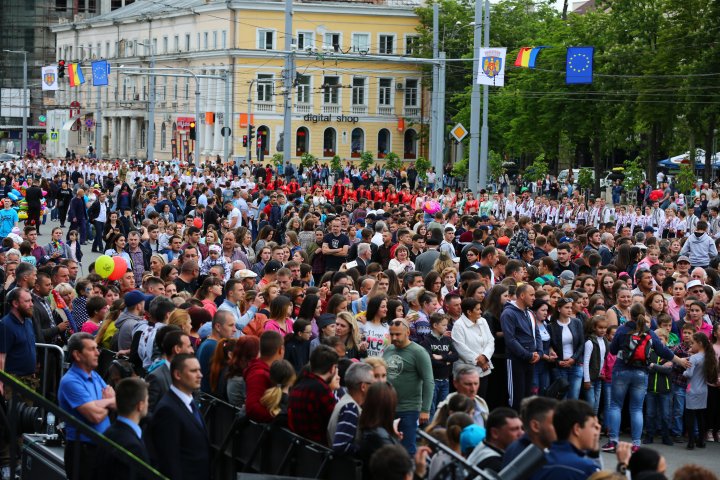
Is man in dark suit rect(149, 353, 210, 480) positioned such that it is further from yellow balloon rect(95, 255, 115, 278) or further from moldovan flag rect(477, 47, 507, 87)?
moldovan flag rect(477, 47, 507, 87)

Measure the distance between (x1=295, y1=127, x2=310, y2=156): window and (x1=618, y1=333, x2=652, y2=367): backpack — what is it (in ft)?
273

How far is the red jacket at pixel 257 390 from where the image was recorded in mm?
10305

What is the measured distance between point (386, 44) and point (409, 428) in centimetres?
8821

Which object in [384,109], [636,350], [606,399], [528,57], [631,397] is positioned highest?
[528,57]

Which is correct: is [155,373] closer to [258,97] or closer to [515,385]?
[515,385]

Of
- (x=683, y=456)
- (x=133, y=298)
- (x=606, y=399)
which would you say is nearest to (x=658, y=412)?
(x=606, y=399)

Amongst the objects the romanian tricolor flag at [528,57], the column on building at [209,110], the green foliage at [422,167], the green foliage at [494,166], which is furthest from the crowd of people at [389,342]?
the column on building at [209,110]

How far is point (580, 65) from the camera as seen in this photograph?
43.7m

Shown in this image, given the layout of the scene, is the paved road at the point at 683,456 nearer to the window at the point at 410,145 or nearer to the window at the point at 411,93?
the window at the point at 410,145

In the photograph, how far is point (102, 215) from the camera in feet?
113

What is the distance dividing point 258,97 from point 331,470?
8748 cm

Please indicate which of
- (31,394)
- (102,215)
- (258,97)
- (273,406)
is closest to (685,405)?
(273,406)

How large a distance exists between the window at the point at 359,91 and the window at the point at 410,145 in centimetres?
421

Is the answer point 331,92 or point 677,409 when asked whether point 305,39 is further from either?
point 677,409
